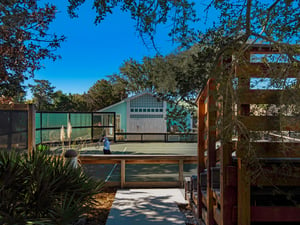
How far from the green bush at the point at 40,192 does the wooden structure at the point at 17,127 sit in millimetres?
2751

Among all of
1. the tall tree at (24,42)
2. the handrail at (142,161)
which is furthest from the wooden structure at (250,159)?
the handrail at (142,161)

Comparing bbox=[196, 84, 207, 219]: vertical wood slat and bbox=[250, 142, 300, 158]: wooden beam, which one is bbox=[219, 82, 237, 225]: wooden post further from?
bbox=[196, 84, 207, 219]: vertical wood slat

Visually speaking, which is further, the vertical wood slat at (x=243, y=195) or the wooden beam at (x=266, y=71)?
the vertical wood slat at (x=243, y=195)

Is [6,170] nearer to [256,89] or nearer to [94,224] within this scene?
[94,224]

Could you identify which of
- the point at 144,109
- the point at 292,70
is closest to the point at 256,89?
the point at 292,70

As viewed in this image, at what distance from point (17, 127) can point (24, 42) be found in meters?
2.96

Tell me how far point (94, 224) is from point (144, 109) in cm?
1789

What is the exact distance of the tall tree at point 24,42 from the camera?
352cm

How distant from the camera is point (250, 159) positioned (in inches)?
72.4


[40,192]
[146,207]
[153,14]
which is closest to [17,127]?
[40,192]

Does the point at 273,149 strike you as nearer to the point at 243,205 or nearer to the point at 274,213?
the point at 243,205

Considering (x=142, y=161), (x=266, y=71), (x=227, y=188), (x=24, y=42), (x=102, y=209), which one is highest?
(x=24, y=42)

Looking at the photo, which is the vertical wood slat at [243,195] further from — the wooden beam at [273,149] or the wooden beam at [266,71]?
the wooden beam at [266,71]

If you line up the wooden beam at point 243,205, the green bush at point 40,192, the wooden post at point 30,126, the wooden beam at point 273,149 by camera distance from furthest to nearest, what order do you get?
1. the wooden post at point 30,126
2. the green bush at point 40,192
3. the wooden beam at point 243,205
4. the wooden beam at point 273,149
